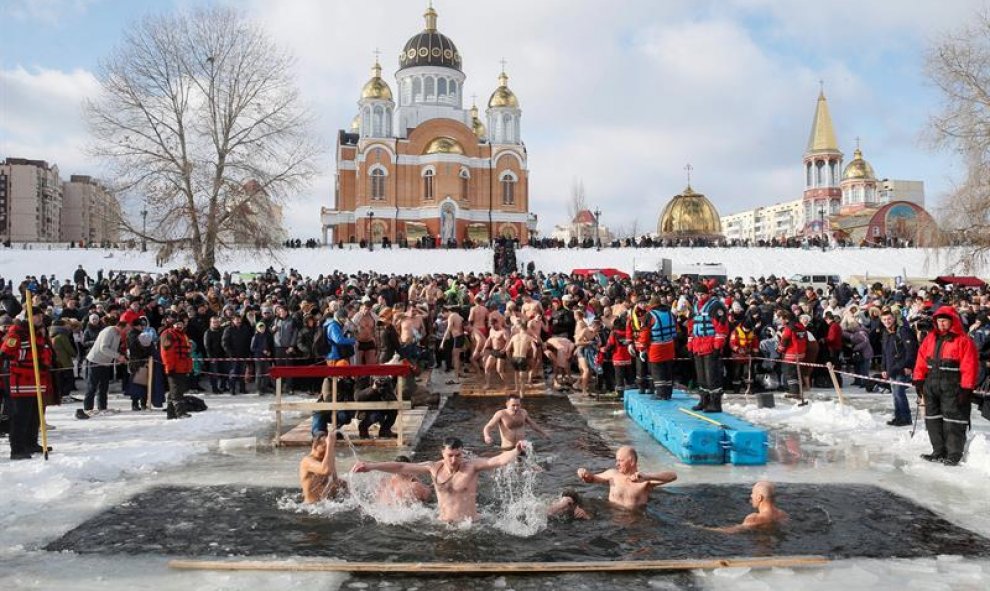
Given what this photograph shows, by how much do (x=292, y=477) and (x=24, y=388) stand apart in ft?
11.4

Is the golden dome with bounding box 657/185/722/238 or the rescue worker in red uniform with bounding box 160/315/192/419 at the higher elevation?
the golden dome with bounding box 657/185/722/238

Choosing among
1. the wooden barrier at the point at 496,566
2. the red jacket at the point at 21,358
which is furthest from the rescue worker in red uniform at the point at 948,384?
the red jacket at the point at 21,358

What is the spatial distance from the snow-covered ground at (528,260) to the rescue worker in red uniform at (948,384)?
31088mm

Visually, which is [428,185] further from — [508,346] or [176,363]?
[176,363]

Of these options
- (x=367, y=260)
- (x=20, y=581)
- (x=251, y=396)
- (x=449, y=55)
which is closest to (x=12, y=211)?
(x=449, y=55)

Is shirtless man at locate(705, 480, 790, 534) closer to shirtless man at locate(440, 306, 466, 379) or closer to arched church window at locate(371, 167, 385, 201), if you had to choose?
shirtless man at locate(440, 306, 466, 379)

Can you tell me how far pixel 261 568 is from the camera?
517cm

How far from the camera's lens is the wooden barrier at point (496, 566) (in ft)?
16.9

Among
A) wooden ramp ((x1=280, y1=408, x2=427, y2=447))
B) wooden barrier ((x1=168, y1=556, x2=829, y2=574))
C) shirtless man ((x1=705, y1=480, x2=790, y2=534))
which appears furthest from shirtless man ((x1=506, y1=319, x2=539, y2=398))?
wooden barrier ((x1=168, y1=556, x2=829, y2=574))

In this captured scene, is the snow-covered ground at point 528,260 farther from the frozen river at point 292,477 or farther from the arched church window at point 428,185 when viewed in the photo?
the frozen river at point 292,477

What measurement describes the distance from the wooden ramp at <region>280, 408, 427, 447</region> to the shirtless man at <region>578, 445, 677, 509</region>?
332cm

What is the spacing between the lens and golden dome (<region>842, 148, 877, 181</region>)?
301 feet

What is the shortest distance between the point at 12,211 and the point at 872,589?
401ft

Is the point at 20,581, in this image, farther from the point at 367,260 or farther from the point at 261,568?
the point at 367,260
